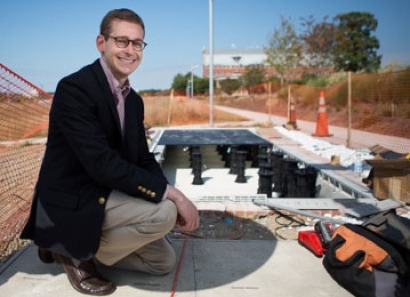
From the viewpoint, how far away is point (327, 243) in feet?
10.5

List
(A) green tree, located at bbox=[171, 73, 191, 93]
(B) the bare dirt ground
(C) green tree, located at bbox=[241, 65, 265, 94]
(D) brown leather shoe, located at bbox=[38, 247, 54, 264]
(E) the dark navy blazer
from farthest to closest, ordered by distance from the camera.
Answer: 1. (A) green tree, located at bbox=[171, 73, 191, 93]
2. (C) green tree, located at bbox=[241, 65, 265, 94]
3. (B) the bare dirt ground
4. (D) brown leather shoe, located at bbox=[38, 247, 54, 264]
5. (E) the dark navy blazer

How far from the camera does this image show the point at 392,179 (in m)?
4.73

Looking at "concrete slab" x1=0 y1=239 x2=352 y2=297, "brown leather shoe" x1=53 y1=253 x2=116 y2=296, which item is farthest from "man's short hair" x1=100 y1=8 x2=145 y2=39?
"concrete slab" x1=0 y1=239 x2=352 y2=297

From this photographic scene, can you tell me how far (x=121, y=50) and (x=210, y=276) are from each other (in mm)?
1654

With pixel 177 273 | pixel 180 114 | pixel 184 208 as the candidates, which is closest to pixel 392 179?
pixel 177 273

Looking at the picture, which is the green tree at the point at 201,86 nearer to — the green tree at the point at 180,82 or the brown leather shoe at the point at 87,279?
the green tree at the point at 180,82

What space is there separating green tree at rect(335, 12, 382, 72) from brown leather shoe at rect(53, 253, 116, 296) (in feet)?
123

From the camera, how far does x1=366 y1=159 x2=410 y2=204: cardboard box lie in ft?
15.2

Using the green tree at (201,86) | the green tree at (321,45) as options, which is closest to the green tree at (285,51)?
the green tree at (321,45)

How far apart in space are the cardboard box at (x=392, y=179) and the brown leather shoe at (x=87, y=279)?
347 centimetres

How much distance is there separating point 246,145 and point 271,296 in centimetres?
708

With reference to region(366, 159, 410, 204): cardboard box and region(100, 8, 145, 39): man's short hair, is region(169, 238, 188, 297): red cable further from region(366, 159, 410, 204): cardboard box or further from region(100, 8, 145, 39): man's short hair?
region(366, 159, 410, 204): cardboard box

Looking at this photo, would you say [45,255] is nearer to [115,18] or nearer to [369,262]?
[115,18]

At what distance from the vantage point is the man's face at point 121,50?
8.22 feet
